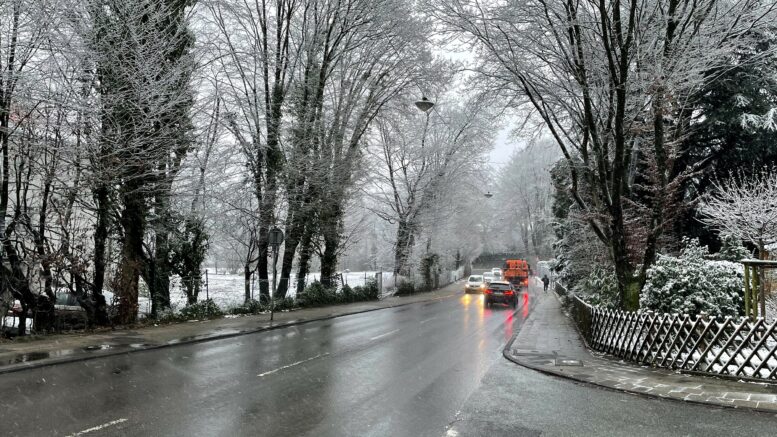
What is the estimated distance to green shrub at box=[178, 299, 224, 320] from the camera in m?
17.8

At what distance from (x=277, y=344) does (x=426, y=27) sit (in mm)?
16650

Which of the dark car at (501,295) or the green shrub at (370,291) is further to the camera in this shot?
the green shrub at (370,291)

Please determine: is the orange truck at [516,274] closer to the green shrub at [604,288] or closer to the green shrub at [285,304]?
the green shrub at [604,288]

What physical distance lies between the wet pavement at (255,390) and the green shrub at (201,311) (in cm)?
442

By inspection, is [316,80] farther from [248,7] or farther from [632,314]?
[632,314]

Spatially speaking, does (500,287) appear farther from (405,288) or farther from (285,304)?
(285,304)

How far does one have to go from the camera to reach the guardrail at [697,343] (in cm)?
938

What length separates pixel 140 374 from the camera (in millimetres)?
9227

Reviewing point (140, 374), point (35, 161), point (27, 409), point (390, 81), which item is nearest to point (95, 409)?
point (27, 409)

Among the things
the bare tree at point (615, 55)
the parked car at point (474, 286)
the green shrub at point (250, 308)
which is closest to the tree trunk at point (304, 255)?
the green shrub at point (250, 308)

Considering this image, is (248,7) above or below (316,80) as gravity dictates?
above

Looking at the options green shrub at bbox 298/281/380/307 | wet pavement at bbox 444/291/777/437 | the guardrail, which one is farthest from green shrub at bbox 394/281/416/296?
wet pavement at bbox 444/291/777/437

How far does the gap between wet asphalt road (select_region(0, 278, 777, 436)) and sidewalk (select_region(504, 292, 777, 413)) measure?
1.35 feet

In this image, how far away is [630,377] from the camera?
32.4ft
